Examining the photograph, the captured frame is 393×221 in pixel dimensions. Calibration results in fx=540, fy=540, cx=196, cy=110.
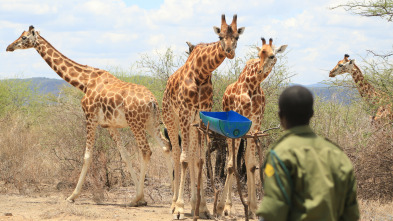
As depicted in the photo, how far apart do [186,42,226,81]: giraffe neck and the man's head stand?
5.15m

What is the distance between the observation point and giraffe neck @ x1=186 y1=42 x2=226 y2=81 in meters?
8.37

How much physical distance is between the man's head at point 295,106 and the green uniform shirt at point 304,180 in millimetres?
116

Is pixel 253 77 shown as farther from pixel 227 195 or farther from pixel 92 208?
pixel 92 208

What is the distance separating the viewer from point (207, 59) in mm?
8500

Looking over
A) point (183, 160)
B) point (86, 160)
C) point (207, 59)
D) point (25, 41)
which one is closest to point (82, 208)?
point (86, 160)

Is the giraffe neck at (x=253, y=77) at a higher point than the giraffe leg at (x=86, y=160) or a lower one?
higher

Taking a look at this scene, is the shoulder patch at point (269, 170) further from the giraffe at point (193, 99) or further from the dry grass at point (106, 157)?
the dry grass at point (106, 157)

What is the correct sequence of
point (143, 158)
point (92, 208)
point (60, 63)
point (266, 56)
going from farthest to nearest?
point (60, 63), point (143, 158), point (92, 208), point (266, 56)

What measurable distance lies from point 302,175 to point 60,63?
884 centimetres

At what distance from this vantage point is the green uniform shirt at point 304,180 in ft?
9.68

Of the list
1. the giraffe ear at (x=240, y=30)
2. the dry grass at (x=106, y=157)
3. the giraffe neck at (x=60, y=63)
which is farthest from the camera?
the giraffe neck at (x=60, y=63)

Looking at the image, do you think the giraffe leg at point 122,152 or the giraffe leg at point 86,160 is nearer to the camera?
the giraffe leg at point 86,160

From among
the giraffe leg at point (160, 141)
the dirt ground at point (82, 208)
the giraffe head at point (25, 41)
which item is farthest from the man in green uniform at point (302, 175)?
the giraffe head at point (25, 41)

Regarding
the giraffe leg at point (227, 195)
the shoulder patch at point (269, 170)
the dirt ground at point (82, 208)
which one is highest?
the shoulder patch at point (269, 170)
